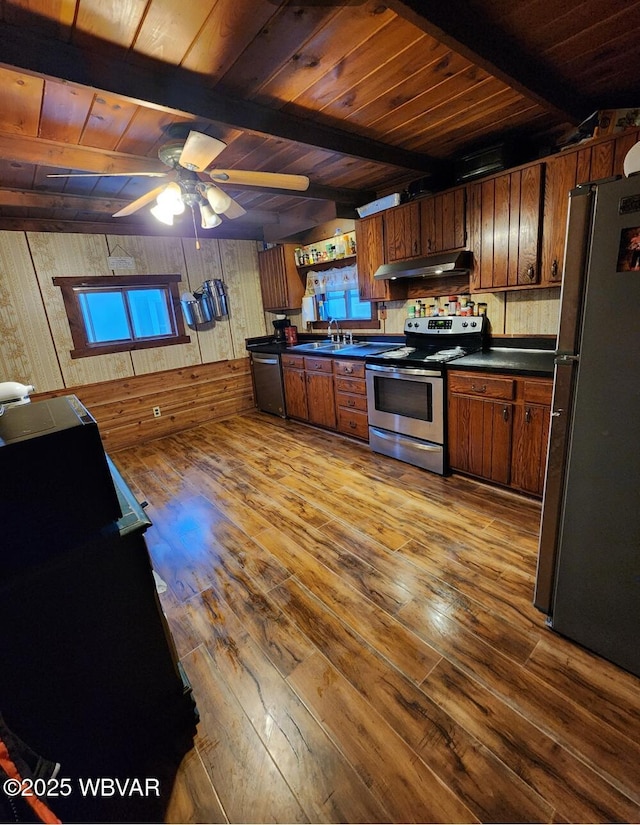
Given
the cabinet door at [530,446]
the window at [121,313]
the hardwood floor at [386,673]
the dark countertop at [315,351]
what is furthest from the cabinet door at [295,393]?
the cabinet door at [530,446]

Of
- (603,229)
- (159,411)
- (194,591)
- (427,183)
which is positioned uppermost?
(427,183)

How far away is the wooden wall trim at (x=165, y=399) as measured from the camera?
4.17m

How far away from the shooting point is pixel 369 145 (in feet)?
8.32

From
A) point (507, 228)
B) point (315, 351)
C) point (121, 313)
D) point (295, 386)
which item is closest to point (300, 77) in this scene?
point (507, 228)

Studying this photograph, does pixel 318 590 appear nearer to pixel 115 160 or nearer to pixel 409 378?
pixel 409 378

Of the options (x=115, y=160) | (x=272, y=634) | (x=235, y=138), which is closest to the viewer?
(x=272, y=634)

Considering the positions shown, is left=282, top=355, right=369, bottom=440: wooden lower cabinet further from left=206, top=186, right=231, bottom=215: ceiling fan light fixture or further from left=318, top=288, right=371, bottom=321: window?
left=206, top=186, right=231, bottom=215: ceiling fan light fixture

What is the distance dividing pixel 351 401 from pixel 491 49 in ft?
8.98

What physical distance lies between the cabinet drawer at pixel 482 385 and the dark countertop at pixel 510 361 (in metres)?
0.06

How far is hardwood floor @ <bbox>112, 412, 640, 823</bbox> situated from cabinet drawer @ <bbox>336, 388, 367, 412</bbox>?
1214 mm

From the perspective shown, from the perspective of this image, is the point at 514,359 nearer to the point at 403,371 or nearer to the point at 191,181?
the point at 403,371

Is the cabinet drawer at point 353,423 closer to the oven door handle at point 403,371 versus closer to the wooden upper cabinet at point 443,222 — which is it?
the oven door handle at point 403,371

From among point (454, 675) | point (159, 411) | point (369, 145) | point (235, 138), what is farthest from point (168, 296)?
point (454, 675)

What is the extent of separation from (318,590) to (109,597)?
3.70 feet
